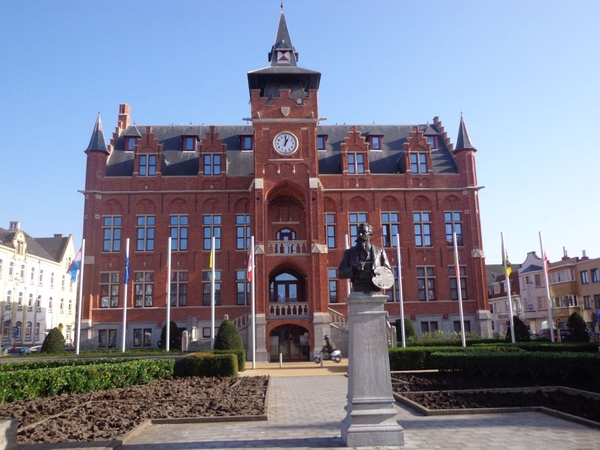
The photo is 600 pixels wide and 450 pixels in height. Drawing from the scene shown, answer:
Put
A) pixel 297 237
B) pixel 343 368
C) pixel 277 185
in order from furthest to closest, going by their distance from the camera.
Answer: pixel 297 237 < pixel 277 185 < pixel 343 368

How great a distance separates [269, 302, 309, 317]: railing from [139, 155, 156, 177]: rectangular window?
49.5 feet

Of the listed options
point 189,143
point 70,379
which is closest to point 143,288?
point 189,143

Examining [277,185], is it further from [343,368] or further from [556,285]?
[556,285]

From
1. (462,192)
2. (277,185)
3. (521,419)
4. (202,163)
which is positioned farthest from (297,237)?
(521,419)

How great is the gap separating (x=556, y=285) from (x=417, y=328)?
31871 mm

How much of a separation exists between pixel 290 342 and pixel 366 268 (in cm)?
2687

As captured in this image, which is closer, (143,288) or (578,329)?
(578,329)

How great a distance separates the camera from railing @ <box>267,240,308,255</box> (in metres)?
35.8

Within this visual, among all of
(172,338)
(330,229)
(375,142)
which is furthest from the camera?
(375,142)

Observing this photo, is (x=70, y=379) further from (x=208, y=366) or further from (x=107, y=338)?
(x=107, y=338)

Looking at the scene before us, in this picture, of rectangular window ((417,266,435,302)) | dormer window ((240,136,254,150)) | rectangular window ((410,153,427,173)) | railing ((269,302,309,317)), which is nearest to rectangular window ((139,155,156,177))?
dormer window ((240,136,254,150))

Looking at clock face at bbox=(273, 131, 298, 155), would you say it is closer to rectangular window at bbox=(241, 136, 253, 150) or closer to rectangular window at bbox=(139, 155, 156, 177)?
rectangular window at bbox=(241, 136, 253, 150)

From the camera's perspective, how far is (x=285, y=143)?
3741 cm

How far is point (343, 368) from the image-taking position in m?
27.0
